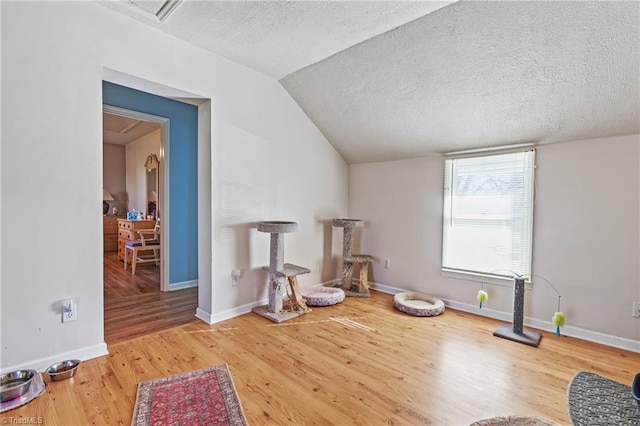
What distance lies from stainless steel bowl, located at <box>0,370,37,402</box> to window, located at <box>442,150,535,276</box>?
3.70m

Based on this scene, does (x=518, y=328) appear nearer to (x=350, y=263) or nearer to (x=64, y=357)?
(x=350, y=263)

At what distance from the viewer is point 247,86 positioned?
10.5ft

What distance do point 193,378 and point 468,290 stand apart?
2.87 metres

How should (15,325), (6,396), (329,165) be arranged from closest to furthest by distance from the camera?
(6,396) < (15,325) < (329,165)

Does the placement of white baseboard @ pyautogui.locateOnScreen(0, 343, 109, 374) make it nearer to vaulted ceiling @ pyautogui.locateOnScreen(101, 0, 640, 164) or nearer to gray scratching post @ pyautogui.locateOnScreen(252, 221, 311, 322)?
gray scratching post @ pyautogui.locateOnScreen(252, 221, 311, 322)

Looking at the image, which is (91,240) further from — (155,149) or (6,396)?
(155,149)

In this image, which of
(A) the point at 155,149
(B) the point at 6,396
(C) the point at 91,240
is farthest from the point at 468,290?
(A) the point at 155,149

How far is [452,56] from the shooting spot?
248 cm

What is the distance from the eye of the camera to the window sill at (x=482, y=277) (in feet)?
10.2

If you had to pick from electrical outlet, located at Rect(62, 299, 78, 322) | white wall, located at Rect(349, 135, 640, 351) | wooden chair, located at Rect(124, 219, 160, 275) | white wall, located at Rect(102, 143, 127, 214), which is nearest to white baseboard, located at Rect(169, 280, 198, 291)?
wooden chair, located at Rect(124, 219, 160, 275)

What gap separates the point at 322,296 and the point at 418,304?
108 cm

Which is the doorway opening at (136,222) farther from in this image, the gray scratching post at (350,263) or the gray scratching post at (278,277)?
the gray scratching post at (350,263)

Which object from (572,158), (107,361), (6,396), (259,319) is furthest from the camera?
(259,319)

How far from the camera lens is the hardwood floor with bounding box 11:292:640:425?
171cm
